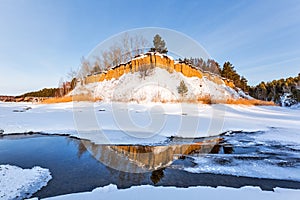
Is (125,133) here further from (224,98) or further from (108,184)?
(224,98)

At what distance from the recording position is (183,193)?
9.89 ft

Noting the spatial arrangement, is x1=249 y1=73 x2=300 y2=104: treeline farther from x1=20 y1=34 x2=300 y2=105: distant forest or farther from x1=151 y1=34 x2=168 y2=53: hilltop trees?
x1=151 y1=34 x2=168 y2=53: hilltop trees

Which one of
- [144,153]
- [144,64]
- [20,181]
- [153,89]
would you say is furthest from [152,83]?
[20,181]

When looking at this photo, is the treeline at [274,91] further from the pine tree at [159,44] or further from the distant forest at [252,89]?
the pine tree at [159,44]

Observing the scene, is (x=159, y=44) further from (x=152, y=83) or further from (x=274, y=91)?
(x=274, y=91)

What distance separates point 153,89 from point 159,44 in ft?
30.9

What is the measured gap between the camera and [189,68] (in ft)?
88.0

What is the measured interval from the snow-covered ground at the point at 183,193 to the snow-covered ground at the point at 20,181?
0.80 m

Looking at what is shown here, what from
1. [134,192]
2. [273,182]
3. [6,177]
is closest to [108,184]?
[134,192]

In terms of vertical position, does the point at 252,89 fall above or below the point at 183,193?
above

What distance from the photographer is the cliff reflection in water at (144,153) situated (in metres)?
4.62

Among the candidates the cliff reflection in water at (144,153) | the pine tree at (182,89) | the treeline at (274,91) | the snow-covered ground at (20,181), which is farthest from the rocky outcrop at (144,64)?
the treeline at (274,91)

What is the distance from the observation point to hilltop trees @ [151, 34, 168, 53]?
27.3m

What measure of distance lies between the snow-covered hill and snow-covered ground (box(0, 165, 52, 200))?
16.8 m
